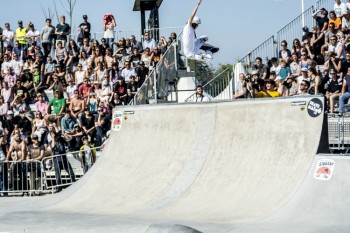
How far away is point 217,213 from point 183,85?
8815mm

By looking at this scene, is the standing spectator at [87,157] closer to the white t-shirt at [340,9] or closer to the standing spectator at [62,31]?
the white t-shirt at [340,9]

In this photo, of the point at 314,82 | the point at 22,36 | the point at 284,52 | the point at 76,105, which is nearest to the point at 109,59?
the point at 76,105

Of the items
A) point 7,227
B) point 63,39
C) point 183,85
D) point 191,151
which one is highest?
point 63,39

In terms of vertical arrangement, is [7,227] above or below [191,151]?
below

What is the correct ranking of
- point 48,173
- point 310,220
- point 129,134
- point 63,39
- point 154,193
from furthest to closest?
point 63,39 < point 48,173 < point 129,134 < point 154,193 < point 310,220

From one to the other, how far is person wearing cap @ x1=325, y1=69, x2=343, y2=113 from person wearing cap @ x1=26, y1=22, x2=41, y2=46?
1208 cm

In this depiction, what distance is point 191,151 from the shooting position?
1517 cm

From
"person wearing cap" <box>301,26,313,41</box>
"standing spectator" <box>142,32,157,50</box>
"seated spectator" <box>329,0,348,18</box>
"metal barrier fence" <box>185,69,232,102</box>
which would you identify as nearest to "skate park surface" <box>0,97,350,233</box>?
"metal barrier fence" <box>185,69,232,102</box>

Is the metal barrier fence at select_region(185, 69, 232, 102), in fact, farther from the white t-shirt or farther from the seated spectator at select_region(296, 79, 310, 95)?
the white t-shirt

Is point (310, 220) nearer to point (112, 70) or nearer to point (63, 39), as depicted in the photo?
point (112, 70)

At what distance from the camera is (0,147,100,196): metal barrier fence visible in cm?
1855

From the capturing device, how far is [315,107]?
45.0ft

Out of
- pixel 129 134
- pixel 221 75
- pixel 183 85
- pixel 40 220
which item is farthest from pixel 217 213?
pixel 183 85

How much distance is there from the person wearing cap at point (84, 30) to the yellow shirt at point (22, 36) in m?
2.21
